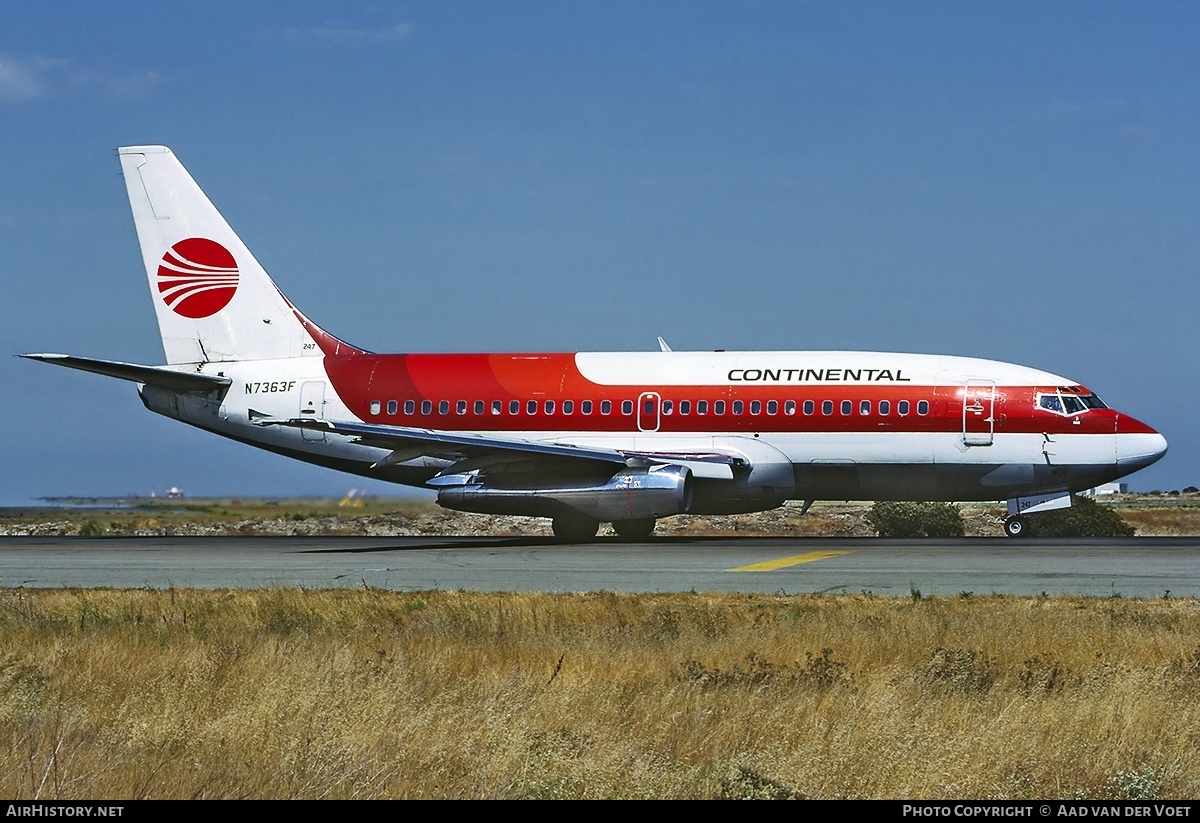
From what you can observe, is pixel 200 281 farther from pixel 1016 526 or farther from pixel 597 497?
pixel 1016 526

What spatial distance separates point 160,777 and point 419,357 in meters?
28.6

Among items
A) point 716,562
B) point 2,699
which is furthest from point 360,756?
point 716,562

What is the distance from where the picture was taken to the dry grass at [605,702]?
29.9 ft

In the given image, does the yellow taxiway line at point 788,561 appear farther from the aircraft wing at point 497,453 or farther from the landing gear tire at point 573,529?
the landing gear tire at point 573,529

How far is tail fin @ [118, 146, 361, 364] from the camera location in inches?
1543

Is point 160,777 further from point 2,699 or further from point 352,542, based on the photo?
point 352,542

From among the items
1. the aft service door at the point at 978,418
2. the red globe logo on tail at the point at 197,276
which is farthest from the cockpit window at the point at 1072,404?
the red globe logo on tail at the point at 197,276

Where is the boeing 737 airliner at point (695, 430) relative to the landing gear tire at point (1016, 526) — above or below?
above

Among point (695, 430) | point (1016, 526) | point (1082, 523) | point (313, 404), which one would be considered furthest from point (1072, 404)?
point (313, 404)

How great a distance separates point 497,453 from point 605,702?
21.4 meters

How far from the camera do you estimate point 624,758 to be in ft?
31.5

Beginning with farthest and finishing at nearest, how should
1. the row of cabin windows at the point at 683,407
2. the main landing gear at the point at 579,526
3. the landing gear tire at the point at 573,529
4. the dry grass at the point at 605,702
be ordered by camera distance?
the landing gear tire at the point at 573,529 → the main landing gear at the point at 579,526 → the row of cabin windows at the point at 683,407 → the dry grass at the point at 605,702

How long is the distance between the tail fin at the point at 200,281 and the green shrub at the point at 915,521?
20.7m

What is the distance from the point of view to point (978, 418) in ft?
106
